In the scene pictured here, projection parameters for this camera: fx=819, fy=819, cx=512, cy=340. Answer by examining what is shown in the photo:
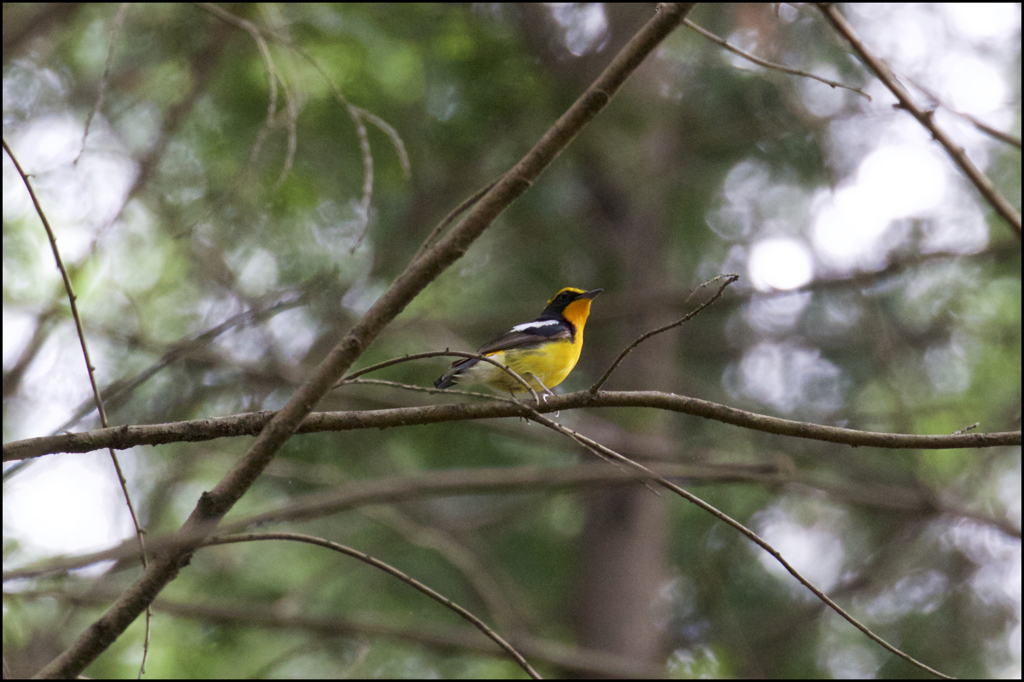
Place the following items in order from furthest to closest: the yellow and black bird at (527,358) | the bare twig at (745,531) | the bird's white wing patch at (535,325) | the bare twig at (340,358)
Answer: the bird's white wing patch at (535,325) < the yellow and black bird at (527,358) < the bare twig at (745,531) < the bare twig at (340,358)

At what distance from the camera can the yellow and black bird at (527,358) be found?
497 cm

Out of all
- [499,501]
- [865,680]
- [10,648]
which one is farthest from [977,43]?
[10,648]

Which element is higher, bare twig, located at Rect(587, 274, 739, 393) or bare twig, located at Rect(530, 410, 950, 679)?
bare twig, located at Rect(587, 274, 739, 393)

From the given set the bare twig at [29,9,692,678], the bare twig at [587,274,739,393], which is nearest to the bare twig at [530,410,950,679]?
the bare twig at [587,274,739,393]

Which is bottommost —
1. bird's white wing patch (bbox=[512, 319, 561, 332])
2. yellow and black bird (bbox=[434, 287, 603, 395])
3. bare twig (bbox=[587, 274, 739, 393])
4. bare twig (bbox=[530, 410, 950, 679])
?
bare twig (bbox=[530, 410, 950, 679])

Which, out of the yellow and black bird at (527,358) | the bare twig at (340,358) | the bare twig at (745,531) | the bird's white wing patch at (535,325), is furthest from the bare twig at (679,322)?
the bird's white wing patch at (535,325)

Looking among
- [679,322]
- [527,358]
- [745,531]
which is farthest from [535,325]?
[745,531]

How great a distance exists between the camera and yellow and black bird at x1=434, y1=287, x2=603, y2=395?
4.97 metres

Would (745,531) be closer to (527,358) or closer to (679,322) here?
(679,322)

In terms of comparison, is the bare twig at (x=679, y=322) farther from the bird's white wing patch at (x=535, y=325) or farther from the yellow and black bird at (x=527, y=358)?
the bird's white wing patch at (x=535, y=325)

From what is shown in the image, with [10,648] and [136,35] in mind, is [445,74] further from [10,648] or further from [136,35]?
[10,648]

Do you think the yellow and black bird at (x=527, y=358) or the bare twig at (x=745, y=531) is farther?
the yellow and black bird at (x=527, y=358)

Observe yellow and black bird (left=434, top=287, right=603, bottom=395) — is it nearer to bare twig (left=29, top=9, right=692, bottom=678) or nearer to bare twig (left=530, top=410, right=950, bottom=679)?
bare twig (left=530, top=410, right=950, bottom=679)

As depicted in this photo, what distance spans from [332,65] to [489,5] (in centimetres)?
169
